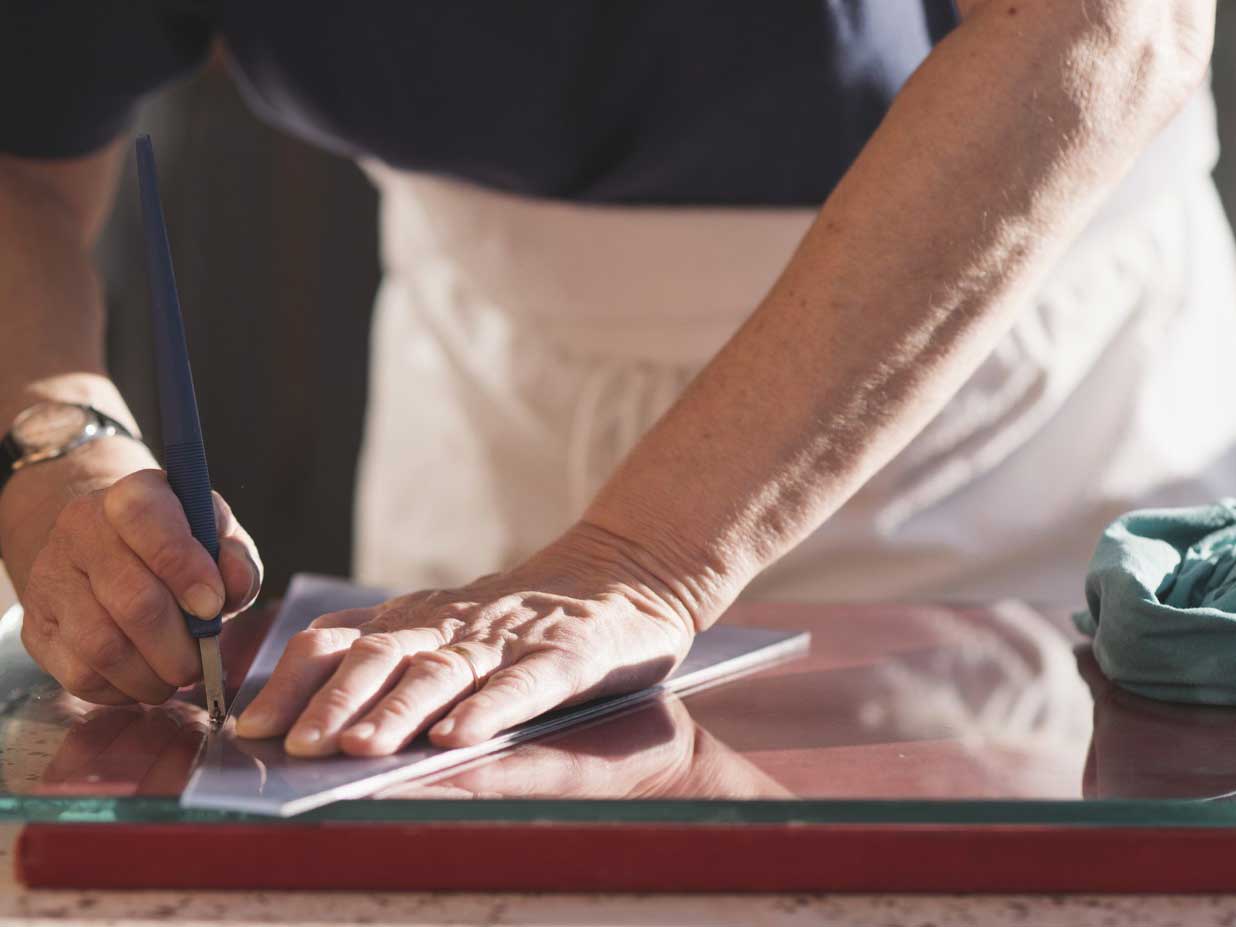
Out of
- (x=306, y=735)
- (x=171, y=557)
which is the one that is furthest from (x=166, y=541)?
(x=306, y=735)

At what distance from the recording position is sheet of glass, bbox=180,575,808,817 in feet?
1.46

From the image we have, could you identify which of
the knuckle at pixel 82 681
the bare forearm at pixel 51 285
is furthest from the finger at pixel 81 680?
the bare forearm at pixel 51 285

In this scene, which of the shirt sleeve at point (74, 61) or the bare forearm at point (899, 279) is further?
the shirt sleeve at point (74, 61)

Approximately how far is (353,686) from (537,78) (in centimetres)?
49

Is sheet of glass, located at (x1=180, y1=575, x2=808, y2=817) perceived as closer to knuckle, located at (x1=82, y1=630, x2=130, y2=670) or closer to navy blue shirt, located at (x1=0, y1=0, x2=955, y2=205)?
knuckle, located at (x1=82, y1=630, x2=130, y2=670)

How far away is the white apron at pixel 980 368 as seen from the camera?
960 millimetres

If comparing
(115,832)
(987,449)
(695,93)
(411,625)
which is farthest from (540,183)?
(115,832)

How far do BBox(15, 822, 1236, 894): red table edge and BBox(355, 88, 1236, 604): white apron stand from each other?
0.53 metres

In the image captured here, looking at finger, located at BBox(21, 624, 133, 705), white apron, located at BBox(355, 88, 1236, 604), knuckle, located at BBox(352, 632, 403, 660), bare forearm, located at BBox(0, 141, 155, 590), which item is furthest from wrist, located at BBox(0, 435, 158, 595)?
white apron, located at BBox(355, 88, 1236, 604)

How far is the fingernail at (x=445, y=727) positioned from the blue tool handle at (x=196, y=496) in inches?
4.3

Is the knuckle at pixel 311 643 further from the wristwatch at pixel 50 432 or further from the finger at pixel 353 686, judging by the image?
the wristwatch at pixel 50 432

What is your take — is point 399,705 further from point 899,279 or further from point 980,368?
point 980,368

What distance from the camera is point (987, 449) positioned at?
979 millimetres

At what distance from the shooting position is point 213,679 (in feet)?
1.83
